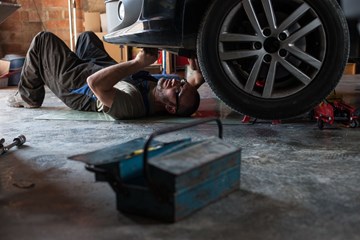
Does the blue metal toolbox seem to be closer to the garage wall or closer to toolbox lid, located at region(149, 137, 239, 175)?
toolbox lid, located at region(149, 137, 239, 175)

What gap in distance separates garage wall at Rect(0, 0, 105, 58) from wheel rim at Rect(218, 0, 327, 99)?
5.73 metres

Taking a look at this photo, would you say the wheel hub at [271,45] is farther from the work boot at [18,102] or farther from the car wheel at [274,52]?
the work boot at [18,102]

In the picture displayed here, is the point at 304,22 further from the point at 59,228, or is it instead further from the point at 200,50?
the point at 59,228

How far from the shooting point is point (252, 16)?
2.11m

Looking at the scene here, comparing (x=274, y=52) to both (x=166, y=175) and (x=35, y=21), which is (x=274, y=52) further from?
(x=35, y=21)

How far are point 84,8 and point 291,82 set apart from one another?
6094 mm

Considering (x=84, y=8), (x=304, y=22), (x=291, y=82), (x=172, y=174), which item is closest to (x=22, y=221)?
(x=172, y=174)

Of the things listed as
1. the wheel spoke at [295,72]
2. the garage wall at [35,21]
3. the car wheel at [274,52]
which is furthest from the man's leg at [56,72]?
the garage wall at [35,21]

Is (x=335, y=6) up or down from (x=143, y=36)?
up

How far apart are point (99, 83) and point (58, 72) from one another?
2.61ft

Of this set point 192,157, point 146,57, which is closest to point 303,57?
point 192,157

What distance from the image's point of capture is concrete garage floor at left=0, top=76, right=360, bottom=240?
124 centimetres

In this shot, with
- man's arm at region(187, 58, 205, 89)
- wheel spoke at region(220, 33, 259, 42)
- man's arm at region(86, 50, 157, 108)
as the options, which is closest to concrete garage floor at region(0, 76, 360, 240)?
man's arm at region(86, 50, 157, 108)

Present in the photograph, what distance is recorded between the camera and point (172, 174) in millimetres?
1202
